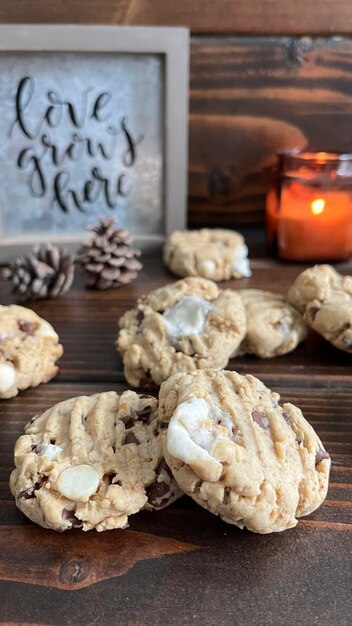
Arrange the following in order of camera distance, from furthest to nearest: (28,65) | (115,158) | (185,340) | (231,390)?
(115,158) < (28,65) < (185,340) < (231,390)

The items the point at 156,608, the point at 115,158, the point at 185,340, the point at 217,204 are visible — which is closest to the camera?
the point at 156,608

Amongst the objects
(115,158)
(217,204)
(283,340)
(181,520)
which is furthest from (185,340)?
(217,204)

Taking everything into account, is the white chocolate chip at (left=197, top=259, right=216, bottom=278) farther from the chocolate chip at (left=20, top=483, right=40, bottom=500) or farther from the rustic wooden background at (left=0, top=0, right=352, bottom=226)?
the chocolate chip at (left=20, top=483, right=40, bottom=500)

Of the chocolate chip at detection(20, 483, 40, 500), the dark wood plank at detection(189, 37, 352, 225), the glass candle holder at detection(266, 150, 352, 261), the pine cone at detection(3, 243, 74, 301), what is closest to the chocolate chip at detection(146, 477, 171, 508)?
the chocolate chip at detection(20, 483, 40, 500)

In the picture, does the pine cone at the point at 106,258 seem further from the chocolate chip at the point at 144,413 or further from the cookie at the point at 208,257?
the chocolate chip at the point at 144,413

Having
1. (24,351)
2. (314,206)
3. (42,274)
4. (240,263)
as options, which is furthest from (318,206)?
(24,351)

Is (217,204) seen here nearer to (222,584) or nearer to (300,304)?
(300,304)

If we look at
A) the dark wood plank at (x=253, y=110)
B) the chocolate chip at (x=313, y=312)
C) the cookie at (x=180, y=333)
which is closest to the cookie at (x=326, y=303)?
the chocolate chip at (x=313, y=312)
